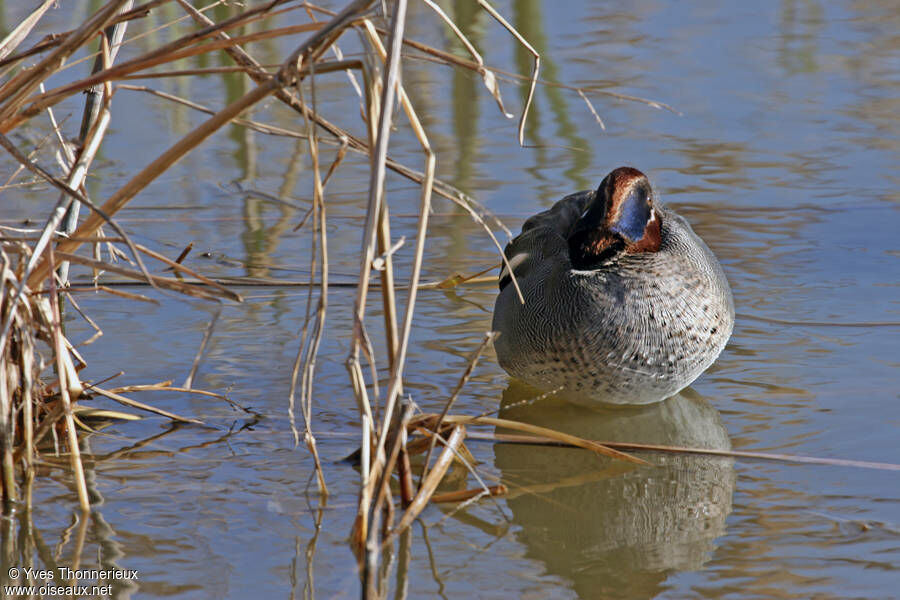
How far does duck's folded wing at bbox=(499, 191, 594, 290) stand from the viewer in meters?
4.32

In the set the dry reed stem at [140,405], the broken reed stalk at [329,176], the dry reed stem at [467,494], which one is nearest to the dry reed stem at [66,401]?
the broken reed stalk at [329,176]

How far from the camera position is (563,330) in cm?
396

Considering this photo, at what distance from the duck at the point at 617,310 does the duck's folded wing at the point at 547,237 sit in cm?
2

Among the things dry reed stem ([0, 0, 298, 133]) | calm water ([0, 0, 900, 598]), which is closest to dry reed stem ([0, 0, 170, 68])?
dry reed stem ([0, 0, 298, 133])

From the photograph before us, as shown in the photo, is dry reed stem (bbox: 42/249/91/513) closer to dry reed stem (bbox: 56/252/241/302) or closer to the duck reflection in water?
dry reed stem (bbox: 56/252/241/302)

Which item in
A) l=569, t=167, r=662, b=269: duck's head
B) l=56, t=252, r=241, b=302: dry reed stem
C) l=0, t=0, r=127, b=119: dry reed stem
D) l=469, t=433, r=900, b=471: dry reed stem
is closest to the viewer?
l=56, t=252, r=241, b=302: dry reed stem

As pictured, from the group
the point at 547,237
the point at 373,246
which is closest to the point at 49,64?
the point at 373,246

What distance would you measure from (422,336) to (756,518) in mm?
1827

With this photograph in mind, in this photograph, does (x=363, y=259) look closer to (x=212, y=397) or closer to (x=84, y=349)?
(x=212, y=397)

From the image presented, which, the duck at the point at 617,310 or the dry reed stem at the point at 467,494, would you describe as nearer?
the dry reed stem at the point at 467,494

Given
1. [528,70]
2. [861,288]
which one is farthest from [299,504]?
[528,70]

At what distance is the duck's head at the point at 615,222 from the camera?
405 centimetres

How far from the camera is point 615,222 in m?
4.07

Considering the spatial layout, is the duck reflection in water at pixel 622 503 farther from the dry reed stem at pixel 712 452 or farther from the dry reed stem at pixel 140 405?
the dry reed stem at pixel 140 405
